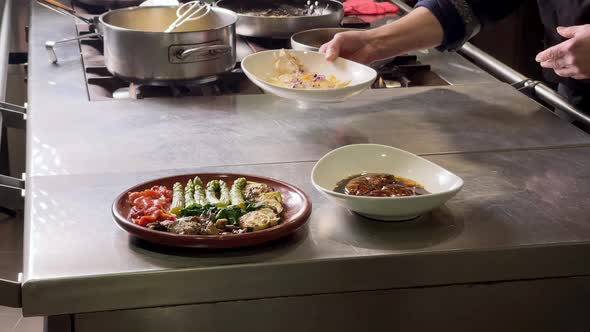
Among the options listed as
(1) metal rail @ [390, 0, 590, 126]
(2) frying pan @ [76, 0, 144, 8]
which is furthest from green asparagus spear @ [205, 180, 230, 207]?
(2) frying pan @ [76, 0, 144, 8]

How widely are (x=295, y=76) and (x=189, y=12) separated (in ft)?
1.46

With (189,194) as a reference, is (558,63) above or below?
above

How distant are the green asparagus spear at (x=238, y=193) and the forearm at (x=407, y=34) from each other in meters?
0.84

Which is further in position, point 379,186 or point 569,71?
point 569,71

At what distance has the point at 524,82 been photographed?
204 cm

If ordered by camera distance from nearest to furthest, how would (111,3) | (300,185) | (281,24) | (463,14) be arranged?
1. (300,185)
2. (463,14)
3. (281,24)
4. (111,3)

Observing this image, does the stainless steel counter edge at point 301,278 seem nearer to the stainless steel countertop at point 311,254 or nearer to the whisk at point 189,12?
the stainless steel countertop at point 311,254

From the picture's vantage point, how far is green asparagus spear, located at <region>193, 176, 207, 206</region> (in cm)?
124

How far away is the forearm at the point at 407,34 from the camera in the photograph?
2039 millimetres

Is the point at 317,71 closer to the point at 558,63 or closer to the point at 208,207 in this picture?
the point at 558,63

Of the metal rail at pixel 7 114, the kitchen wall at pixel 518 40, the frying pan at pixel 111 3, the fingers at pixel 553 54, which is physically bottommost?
the kitchen wall at pixel 518 40

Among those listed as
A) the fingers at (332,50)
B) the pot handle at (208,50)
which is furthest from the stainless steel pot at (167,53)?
the fingers at (332,50)

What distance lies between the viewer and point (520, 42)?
14.4ft

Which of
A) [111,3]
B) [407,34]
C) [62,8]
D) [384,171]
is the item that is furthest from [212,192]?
[111,3]
